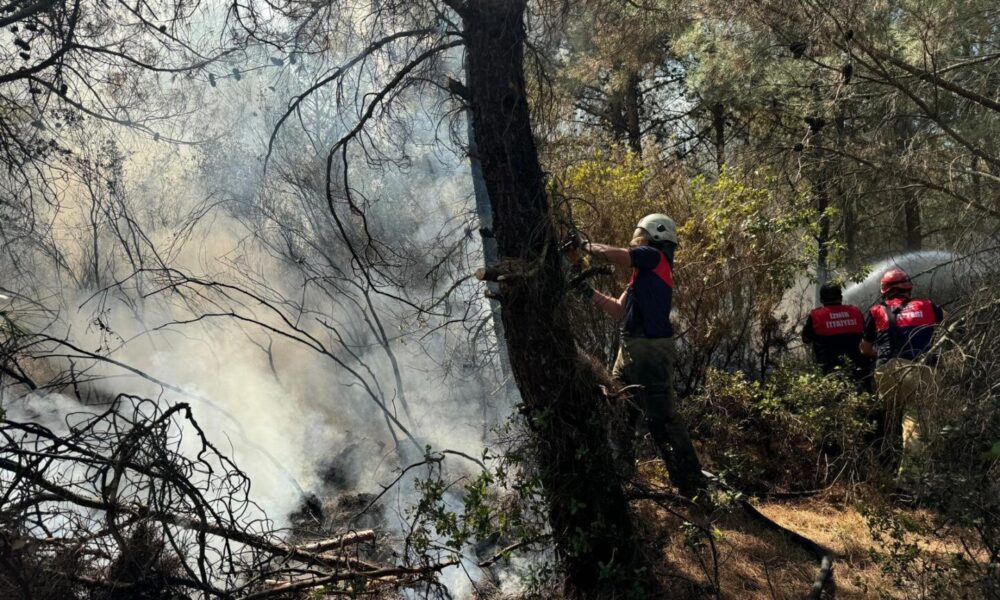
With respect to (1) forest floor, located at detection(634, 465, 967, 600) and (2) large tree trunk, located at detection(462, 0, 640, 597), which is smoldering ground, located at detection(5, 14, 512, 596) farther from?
(2) large tree trunk, located at detection(462, 0, 640, 597)

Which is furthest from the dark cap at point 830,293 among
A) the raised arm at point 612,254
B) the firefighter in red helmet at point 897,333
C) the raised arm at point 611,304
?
the raised arm at point 612,254

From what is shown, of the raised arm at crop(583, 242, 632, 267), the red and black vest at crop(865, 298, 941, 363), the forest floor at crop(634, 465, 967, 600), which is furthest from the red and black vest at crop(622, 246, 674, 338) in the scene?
the red and black vest at crop(865, 298, 941, 363)

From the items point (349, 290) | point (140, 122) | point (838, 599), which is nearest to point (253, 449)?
point (349, 290)

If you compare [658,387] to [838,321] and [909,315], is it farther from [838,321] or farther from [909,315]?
[838,321]

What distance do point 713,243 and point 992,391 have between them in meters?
3.00

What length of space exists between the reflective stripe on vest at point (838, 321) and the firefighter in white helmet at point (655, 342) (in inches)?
91.1

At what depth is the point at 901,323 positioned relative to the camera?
600 cm

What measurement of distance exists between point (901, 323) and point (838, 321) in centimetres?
75

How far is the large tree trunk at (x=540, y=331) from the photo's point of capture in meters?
3.95

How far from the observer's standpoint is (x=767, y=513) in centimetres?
542

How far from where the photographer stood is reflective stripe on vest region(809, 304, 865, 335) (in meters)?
6.71

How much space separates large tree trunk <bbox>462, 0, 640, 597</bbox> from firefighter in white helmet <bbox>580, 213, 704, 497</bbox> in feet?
3.10

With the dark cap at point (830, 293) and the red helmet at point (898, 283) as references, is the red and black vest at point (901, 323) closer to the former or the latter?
the red helmet at point (898, 283)

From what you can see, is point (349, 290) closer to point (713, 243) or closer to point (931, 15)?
point (713, 243)
